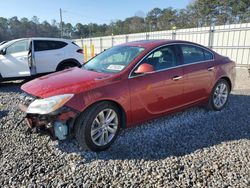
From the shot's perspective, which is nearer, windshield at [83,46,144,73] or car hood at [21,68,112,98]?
car hood at [21,68,112,98]

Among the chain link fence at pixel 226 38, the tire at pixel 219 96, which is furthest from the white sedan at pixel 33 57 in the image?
the chain link fence at pixel 226 38

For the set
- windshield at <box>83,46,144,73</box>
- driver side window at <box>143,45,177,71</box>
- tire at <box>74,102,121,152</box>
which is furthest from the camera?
driver side window at <box>143,45,177,71</box>

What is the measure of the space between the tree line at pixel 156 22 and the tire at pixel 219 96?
74.7 feet

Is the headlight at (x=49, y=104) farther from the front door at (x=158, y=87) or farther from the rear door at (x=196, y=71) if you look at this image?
the rear door at (x=196, y=71)

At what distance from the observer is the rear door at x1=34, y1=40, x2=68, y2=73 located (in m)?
7.56

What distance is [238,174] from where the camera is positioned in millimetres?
2736

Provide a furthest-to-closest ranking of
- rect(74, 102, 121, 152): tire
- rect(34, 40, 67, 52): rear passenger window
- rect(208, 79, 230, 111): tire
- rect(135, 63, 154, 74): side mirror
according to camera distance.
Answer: rect(34, 40, 67, 52): rear passenger window < rect(208, 79, 230, 111): tire < rect(135, 63, 154, 74): side mirror < rect(74, 102, 121, 152): tire

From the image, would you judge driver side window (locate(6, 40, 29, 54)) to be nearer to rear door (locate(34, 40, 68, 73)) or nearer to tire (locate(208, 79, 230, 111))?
rear door (locate(34, 40, 68, 73))

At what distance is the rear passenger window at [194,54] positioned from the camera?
4258 mm

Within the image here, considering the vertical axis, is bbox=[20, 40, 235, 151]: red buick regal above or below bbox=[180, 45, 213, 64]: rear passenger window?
below

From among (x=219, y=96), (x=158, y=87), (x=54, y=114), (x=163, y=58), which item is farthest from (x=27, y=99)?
(x=219, y=96)

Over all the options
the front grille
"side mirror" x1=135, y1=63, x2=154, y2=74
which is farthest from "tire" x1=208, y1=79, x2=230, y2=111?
the front grille

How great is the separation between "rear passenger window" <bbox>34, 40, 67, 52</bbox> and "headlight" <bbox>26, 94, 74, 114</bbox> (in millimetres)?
5125

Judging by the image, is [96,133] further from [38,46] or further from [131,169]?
[38,46]
